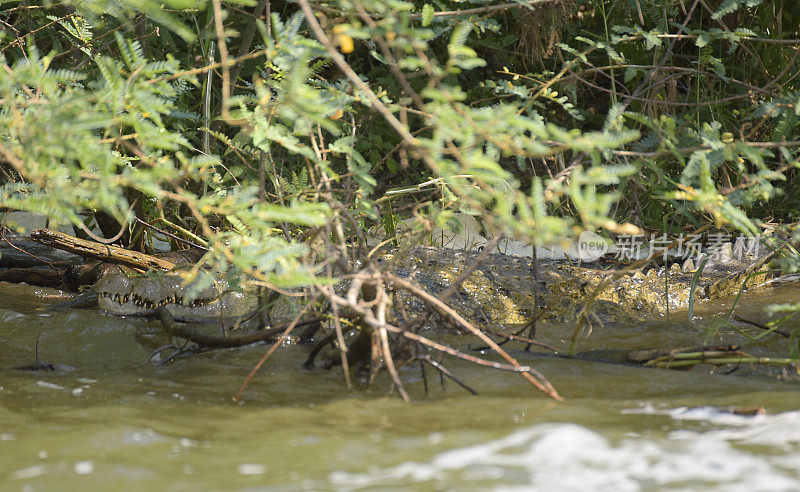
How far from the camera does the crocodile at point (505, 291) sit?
143 inches

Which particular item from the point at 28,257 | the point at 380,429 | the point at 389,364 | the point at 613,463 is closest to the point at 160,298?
the point at 28,257

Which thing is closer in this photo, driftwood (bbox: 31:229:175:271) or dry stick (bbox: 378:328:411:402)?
dry stick (bbox: 378:328:411:402)

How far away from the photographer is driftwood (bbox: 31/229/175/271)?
152 inches

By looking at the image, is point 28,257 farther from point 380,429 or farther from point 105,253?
point 380,429

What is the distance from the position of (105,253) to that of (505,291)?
2.24 m

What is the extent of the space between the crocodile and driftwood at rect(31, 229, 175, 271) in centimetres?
35

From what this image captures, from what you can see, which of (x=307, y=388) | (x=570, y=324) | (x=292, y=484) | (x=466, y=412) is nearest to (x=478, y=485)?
(x=292, y=484)

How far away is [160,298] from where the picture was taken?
3.65 metres

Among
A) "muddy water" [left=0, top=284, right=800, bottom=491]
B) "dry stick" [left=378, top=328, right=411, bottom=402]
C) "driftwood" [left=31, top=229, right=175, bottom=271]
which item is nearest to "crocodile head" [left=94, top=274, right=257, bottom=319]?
"driftwood" [left=31, top=229, right=175, bottom=271]

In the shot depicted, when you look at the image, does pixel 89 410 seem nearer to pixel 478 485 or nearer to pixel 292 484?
pixel 292 484

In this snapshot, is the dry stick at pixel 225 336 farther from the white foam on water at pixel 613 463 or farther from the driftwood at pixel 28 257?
the driftwood at pixel 28 257

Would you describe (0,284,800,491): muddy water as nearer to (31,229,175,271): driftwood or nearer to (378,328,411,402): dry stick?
(378,328,411,402): dry stick

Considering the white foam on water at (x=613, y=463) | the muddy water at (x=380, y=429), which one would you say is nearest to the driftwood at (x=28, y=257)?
the muddy water at (x=380, y=429)

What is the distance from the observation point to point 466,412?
6.68 ft
